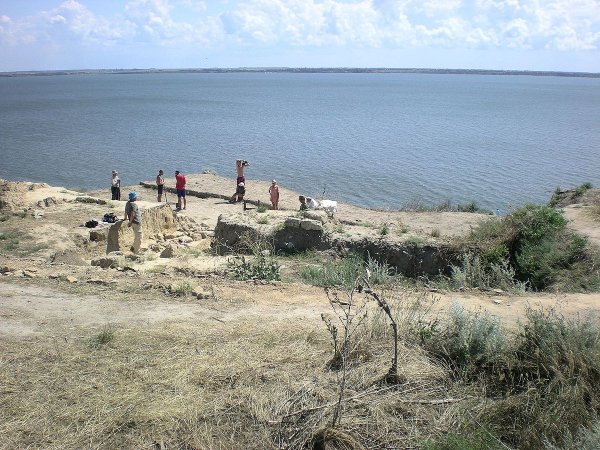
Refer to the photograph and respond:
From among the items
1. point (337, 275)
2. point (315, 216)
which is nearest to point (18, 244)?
point (315, 216)

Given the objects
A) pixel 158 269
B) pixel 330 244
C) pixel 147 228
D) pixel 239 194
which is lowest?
pixel 239 194

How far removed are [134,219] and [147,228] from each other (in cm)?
210

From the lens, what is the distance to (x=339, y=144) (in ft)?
157

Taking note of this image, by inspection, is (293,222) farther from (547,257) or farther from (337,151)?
(337,151)

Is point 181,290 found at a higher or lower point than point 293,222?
higher

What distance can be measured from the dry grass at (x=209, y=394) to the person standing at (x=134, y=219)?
767 centimetres

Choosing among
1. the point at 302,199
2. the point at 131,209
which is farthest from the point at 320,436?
the point at 302,199

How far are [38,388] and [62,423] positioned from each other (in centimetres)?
79

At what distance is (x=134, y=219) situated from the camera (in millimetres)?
14938

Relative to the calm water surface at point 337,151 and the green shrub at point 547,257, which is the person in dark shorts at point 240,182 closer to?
the calm water surface at point 337,151

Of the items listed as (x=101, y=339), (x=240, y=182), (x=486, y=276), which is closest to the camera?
(x=101, y=339)

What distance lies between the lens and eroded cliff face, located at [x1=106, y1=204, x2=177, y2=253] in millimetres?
15250

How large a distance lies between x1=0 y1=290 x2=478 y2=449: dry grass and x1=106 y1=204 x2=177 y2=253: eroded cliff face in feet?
26.3

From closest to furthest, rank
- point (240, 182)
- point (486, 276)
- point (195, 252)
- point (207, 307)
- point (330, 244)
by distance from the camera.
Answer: point (207, 307) < point (486, 276) < point (330, 244) < point (195, 252) < point (240, 182)
